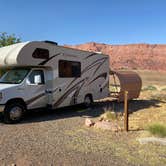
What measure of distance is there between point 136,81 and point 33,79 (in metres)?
7.18

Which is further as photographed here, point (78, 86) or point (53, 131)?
point (78, 86)

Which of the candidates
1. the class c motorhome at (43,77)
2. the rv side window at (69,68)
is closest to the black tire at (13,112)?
the class c motorhome at (43,77)

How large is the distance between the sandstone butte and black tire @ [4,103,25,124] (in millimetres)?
85705

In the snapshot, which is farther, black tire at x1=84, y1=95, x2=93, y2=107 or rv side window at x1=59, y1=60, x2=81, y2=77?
black tire at x1=84, y1=95, x2=93, y2=107

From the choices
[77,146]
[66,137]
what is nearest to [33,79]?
[66,137]

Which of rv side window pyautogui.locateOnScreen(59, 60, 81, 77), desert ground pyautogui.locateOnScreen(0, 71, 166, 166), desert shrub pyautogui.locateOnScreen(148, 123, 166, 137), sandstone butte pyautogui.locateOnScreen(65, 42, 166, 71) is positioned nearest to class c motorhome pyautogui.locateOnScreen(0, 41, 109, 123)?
rv side window pyautogui.locateOnScreen(59, 60, 81, 77)

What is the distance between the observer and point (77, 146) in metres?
6.49

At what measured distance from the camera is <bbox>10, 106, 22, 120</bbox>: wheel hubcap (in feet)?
30.3

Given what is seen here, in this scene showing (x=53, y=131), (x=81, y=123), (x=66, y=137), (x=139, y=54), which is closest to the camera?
(x=66, y=137)

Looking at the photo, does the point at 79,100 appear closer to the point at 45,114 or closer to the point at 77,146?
the point at 45,114

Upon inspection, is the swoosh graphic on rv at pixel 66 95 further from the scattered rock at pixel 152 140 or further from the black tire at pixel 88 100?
the scattered rock at pixel 152 140

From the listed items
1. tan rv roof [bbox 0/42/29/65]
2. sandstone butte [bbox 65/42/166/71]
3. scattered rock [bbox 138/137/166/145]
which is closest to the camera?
scattered rock [bbox 138/137/166/145]

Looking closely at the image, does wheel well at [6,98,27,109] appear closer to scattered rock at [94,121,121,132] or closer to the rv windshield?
the rv windshield

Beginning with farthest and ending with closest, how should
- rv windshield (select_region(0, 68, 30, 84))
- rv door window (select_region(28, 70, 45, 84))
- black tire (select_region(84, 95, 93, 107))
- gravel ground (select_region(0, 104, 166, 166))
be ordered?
black tire (select_region(84, 95, 93, 107)), rv door window (select_region(28, 70, 45, 84)), rv windshield (select_region(0, 68, 30, 84)), gravel ground (select_region(0, 104, 166, 166))
